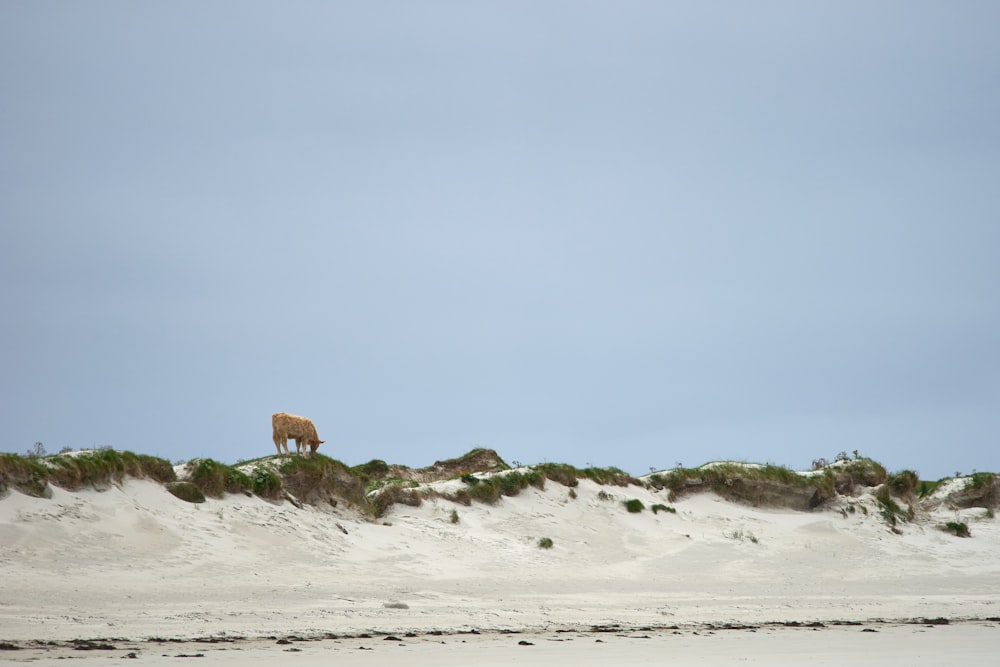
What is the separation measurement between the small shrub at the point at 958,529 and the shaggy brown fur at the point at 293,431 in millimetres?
15469

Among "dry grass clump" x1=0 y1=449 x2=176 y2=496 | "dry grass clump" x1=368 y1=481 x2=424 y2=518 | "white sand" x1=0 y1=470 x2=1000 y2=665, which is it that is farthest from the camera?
"dry grass clump" x1=368 y1=481 x2=424 y2=518

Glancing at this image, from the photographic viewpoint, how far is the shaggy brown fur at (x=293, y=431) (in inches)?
757

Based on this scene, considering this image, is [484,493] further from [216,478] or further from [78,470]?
[78,470]

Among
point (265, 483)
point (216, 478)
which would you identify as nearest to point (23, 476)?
point (216, 478)

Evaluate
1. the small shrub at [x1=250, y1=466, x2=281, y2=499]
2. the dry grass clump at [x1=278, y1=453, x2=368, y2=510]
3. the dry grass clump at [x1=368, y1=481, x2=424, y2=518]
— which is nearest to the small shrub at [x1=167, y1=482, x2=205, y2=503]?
the small shrub at [x1=250, y1=466, x2=281, y2=499]

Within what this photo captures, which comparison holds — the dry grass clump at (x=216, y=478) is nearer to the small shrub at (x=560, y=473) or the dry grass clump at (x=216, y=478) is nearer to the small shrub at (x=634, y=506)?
the small shrub at (x=560, y=473)

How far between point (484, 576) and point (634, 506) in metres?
6.40

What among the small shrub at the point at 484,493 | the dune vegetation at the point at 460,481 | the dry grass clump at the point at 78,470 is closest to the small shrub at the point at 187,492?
the dune vegetation at the point at 460,481

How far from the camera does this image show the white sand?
970 centimetres

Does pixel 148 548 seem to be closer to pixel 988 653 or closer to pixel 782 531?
pixel 988 653

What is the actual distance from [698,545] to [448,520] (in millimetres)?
5378

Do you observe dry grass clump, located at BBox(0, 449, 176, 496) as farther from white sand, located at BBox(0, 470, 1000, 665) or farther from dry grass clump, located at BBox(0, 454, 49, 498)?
white sand, located at BBox(0, 470, 1000, 665)

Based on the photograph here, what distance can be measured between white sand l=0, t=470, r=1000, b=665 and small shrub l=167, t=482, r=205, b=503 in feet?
0.75

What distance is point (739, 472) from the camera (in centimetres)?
2284
